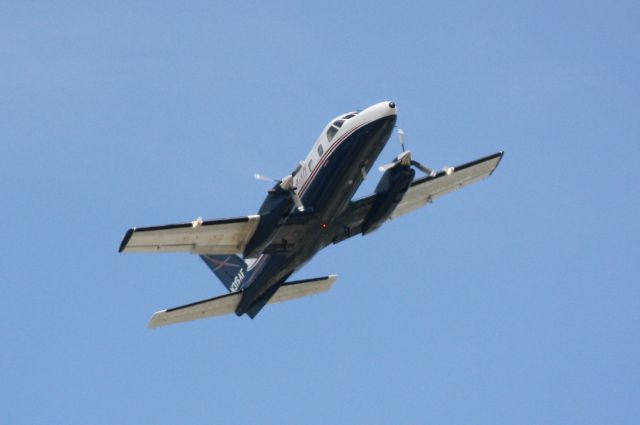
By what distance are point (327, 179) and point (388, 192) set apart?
2561 mm

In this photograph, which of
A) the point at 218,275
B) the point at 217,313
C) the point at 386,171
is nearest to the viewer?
the point at 386,171

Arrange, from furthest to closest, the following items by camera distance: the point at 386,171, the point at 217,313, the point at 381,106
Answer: the point at 217,313, the point at 386,171, the point at 381,106

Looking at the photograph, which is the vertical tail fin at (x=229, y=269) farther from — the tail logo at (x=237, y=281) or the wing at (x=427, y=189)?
the wing at (x=427, y=189)

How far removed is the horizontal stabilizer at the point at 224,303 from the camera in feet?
112

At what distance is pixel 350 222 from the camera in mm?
33531

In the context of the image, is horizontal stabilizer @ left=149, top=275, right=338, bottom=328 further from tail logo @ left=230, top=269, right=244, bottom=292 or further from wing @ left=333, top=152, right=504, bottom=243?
wing @ left=333, top=152, right=504, bottom=243

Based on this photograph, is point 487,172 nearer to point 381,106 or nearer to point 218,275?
point 381,106

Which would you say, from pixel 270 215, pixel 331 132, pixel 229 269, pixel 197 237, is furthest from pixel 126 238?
pixel 229 269

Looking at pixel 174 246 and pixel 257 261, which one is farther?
pixel 257 261

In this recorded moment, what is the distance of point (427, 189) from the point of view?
35.6m

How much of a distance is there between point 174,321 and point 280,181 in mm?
5760

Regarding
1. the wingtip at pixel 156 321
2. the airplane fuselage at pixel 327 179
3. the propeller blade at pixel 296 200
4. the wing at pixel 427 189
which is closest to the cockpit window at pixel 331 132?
the airplane fuselage at pixel 327 179

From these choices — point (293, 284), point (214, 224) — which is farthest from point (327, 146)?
point (293, 284)

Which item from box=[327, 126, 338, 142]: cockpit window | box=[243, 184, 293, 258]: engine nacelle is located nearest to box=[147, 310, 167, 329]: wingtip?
box=[243, 184, 293, 258]: engine nacelle
